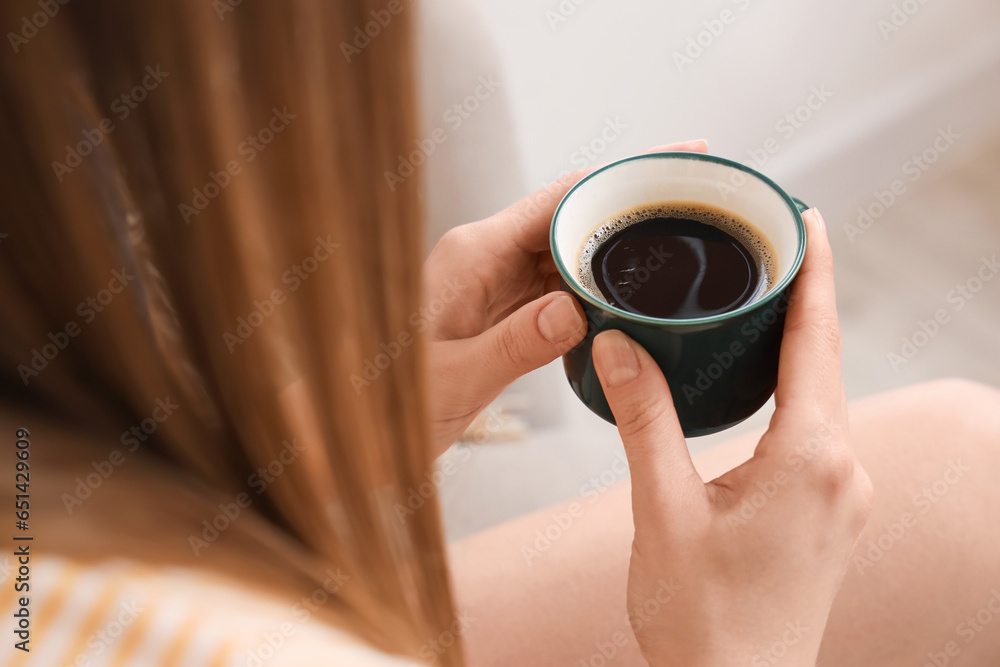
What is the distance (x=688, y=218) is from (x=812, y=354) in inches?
7.1

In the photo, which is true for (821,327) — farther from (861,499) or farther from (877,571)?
(877,571)

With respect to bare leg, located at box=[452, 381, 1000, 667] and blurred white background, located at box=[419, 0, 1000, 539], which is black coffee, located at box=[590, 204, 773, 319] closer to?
bare leg, located at box=[452, 381, 1000, 667]

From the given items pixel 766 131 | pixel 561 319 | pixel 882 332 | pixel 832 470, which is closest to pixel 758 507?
pixel 832 470

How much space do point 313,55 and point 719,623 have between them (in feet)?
1.56

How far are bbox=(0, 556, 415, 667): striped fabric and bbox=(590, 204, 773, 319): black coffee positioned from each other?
364 mm

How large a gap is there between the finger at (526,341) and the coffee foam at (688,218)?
0.06 metres

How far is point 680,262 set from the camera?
0.62 metres

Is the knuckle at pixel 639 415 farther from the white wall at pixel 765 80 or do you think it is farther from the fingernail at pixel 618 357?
the white wall at pixel 765 80

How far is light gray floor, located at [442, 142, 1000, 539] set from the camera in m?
1.26

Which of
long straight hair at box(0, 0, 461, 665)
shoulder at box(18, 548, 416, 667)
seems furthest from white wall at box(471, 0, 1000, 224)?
shoulder at box(18, 548, 416, 667)

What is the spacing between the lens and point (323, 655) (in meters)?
0.43

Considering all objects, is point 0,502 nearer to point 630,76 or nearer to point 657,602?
point 657,602

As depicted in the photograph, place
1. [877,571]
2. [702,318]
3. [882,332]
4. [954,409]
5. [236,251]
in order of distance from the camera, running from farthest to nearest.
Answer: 1. [882,332]
2. [954,409]
3. [877,571]
4. [702,318]
5. [236,251]

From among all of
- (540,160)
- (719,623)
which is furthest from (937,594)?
(540,160)
